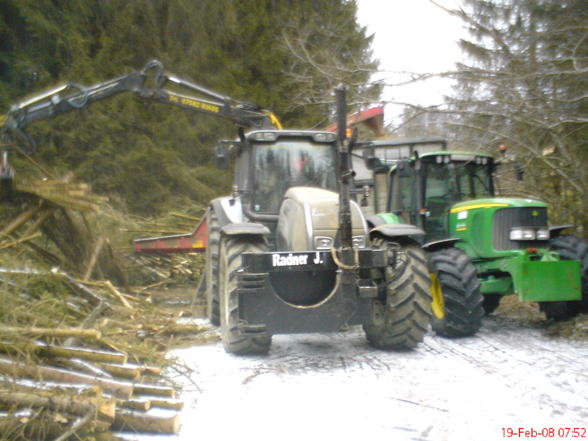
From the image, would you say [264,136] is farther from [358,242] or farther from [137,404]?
[137,404]

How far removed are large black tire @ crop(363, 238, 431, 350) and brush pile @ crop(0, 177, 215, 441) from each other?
81.3 inches

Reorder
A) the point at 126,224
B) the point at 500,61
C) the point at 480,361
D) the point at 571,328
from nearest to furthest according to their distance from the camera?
the point at 480,361
the point at 571,328
the point at 500,61
the point at 126,224

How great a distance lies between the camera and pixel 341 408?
178 inches

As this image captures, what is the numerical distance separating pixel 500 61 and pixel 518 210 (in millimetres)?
2559

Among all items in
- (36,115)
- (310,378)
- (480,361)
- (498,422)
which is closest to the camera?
(498,422)

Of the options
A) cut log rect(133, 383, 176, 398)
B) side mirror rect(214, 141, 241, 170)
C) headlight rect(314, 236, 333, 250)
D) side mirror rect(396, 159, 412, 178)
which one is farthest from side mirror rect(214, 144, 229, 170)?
cut log rect(133, 383, 176, 398)

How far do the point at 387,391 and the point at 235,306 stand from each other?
5.81 feet

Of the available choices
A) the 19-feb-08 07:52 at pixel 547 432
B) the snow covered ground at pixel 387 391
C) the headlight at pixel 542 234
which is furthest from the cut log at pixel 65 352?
the headlight at pixel 542 234

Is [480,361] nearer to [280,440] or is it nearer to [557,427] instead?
[557,427]

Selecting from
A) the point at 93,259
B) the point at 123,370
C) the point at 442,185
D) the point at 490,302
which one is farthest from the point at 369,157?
the point at 123,370

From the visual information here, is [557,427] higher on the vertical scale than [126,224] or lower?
lower

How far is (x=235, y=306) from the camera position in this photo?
6035 mm

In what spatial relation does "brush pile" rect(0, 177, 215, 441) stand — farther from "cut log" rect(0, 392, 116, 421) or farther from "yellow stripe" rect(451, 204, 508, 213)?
"yellow stripe" rect(451, 204, 508, 213)

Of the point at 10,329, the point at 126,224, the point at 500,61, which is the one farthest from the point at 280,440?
the point at 126,224
